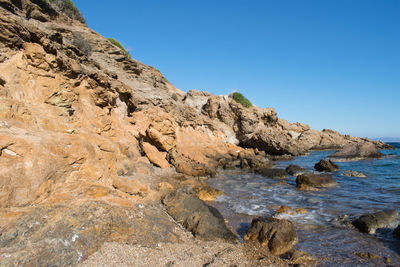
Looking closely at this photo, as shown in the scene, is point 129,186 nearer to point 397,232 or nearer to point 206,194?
point 206,194

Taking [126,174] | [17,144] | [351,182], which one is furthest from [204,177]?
[17,144]

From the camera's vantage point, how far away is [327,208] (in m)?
7.81

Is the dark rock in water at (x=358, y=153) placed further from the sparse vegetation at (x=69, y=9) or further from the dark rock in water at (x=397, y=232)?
the sparse vegetation at (x=69, y=9)

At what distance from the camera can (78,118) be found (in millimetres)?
9070

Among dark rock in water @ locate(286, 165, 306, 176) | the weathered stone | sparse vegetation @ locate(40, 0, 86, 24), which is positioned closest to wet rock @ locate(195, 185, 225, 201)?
the weathered stone

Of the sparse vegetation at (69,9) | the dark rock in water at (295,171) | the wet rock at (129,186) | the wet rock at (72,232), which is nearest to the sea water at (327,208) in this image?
the dark rock in water at (295,171)

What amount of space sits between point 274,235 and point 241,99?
97.1 ft

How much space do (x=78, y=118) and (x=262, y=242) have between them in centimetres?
850

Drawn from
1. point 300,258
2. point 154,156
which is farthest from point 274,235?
point 154,156

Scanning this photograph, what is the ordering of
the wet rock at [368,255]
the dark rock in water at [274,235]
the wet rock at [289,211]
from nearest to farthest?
the wet rock at [368,255]
the dark rock in water at [274,235]
the wet rock at [289,211]

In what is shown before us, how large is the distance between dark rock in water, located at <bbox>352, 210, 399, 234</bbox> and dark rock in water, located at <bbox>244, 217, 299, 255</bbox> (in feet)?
7.55

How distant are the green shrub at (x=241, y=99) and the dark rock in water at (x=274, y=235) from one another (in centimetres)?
2844

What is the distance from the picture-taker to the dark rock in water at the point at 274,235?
496 centimetres

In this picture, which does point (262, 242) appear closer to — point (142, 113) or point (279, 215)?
point (279, 215)
